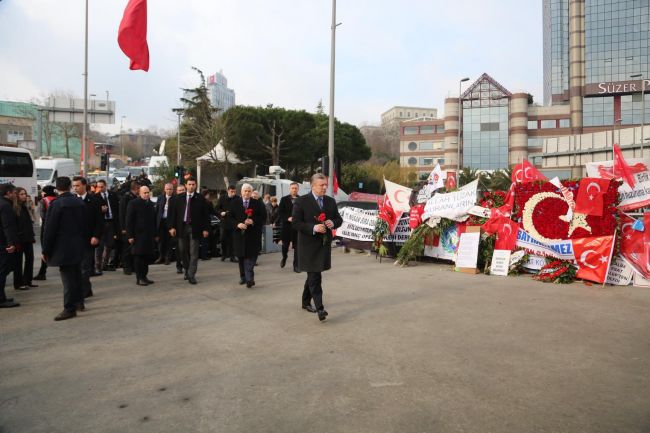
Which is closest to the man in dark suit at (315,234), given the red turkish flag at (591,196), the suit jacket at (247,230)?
the suit jacket at (247,230)

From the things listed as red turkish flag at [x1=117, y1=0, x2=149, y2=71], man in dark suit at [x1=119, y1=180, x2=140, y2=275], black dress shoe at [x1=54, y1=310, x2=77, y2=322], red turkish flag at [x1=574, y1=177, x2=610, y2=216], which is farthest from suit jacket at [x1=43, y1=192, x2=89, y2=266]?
red turkish flag at [x1=574, y1=177, x2=610, y2=216]

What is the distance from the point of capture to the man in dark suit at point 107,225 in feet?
33.5

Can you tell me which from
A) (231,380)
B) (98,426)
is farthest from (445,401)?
(98,426)

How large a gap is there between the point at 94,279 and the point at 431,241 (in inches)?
287

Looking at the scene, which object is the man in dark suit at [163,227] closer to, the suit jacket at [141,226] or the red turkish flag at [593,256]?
the suit jacket at [141,226]

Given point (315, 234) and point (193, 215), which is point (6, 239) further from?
point (315, 234)

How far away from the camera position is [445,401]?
3898 millimetres

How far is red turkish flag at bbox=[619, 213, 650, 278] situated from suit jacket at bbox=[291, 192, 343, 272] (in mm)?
5800

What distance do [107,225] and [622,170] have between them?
10.3 meters

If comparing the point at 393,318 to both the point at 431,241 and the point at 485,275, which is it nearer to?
the point at 485,275

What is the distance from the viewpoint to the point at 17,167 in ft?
73.6

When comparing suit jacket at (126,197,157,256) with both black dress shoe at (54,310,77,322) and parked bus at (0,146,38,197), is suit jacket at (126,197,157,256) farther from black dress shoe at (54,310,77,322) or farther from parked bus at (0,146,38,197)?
parked bus at (0,146,38,197)

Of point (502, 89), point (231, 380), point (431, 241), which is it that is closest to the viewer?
point (231, 380)

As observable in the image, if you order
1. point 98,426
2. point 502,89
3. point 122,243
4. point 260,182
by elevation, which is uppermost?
point 502,89
